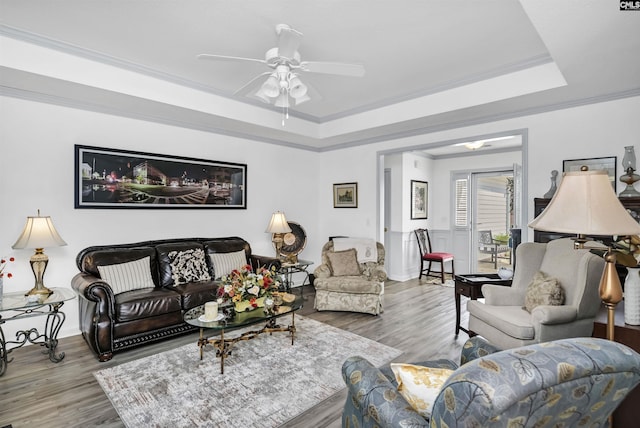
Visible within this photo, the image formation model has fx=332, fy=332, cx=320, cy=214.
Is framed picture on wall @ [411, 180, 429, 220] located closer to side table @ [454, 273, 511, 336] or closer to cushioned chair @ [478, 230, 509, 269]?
cushioned chair @ [478, 230, 509, 269]

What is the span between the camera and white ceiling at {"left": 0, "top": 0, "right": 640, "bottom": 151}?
2505mm

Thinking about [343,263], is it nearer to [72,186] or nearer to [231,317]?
[231,317]

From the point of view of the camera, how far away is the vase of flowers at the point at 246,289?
3.07m

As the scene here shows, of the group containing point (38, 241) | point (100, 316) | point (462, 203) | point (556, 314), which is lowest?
point (100, 316)

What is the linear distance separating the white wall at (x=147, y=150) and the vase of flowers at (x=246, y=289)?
5.90ft

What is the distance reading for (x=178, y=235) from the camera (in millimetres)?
4582

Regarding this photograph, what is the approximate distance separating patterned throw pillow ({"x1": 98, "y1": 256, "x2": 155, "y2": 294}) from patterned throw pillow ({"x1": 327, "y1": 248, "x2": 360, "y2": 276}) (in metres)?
2.35

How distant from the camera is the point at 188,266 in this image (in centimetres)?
412

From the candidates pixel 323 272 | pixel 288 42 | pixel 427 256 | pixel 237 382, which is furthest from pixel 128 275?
pixel 427 256

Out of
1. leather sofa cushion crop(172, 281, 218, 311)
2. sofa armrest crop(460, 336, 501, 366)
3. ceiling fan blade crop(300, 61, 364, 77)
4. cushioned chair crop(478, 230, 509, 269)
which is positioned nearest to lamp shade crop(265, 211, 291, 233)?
leather sofa cushion crop(172, 281, 218, 311)

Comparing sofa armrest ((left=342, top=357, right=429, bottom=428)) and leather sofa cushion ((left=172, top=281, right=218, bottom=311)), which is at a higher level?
sofa armrest ((left=342, top=357, right=429, bottom=428))

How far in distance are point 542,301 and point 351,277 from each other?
2406 millimetres

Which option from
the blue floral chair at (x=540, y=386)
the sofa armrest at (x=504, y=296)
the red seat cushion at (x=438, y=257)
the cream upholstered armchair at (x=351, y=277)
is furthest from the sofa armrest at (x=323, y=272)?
the blue floral chair at (x=540, y=386)

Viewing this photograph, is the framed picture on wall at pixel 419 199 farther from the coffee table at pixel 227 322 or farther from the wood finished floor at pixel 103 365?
the coffee table at pixel 227 322
